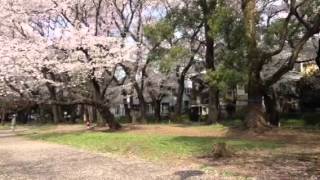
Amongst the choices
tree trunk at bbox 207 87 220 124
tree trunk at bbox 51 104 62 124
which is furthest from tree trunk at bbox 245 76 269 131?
tree trunk at bbox 51 104 62 124

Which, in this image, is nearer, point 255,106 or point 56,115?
point 255,106

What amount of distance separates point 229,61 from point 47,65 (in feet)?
42.1

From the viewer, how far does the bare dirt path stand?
45.4 feet

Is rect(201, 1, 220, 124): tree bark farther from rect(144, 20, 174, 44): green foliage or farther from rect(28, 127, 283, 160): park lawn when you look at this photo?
rect(28, 127, 283, 160): park lawn

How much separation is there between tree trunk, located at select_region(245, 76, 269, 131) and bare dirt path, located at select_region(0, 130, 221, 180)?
8700 millimetres

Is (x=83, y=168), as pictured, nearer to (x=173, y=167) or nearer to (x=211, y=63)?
(x=173, y=167)

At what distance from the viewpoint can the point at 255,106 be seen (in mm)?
25875

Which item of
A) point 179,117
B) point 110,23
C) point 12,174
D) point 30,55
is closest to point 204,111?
point 179,117

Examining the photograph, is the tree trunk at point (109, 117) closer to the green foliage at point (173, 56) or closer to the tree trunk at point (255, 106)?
the green foliage at point (173, 56)

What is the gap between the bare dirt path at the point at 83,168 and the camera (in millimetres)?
13836

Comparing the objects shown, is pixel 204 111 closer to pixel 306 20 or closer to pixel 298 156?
pixel 306 20

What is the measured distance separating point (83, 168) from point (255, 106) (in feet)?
40.0

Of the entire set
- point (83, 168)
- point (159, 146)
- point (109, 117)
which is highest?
point (109, 117)

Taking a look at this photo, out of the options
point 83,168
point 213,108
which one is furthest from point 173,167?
point 213,108
